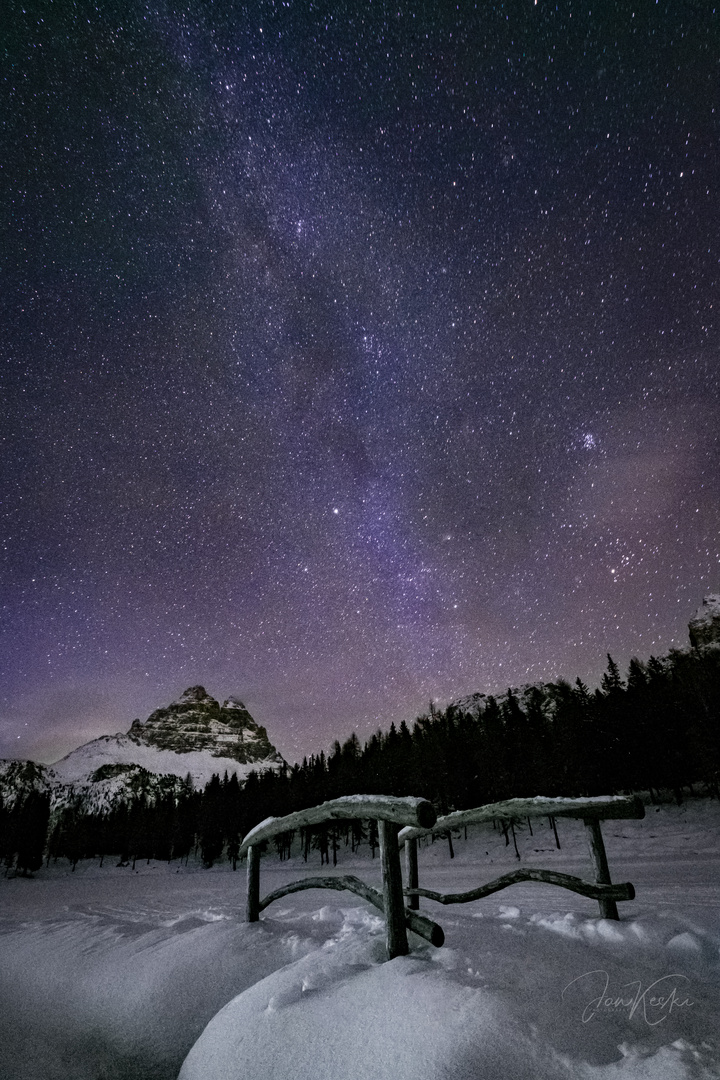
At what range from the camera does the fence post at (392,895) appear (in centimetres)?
387

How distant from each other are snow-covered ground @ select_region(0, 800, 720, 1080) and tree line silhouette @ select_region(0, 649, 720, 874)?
4385cm

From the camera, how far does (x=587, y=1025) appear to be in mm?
2738

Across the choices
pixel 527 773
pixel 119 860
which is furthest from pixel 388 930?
pixel 119 860

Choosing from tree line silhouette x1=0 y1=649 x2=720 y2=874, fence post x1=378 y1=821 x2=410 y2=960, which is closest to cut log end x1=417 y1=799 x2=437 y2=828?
fence post x1=378 y1=821 x2=410 y2=960

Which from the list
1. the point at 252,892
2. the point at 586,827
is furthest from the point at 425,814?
the point at 252,892

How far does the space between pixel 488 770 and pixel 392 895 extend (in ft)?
173

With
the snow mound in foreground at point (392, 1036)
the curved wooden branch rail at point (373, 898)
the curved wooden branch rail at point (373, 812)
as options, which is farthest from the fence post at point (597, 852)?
the snow mound in foreground at point (392, 1036)

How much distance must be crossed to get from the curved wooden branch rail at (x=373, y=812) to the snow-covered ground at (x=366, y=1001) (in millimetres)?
903

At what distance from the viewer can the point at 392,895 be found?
3994mm

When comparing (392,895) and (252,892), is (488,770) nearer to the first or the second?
(252,892)

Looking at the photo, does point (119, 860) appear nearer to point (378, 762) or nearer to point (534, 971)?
point (378, 762)

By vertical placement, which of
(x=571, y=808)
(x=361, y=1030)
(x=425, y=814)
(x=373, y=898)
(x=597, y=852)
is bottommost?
(x=361, y=1030)

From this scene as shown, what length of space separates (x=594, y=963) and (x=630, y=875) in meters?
21.2

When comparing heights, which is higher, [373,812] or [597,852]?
[373,812]
